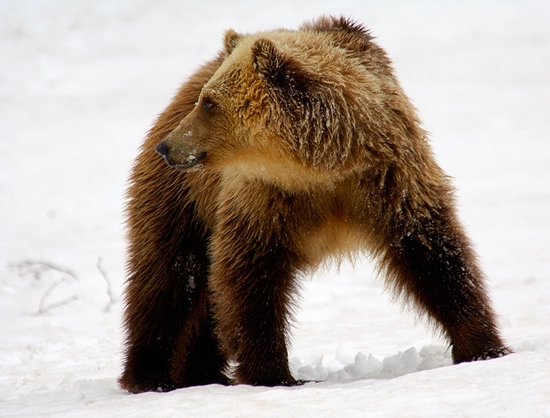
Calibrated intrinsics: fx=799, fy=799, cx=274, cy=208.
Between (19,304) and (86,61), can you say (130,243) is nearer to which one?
(19,304)

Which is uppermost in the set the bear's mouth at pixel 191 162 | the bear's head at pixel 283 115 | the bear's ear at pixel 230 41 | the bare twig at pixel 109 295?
the bear's ear at pixel 230 41

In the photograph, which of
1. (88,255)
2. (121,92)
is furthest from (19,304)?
(121,92)

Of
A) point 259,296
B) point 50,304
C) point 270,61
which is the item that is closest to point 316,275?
point 50,304

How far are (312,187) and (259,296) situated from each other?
2.46 ft

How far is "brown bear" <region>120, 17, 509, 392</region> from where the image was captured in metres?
4.61

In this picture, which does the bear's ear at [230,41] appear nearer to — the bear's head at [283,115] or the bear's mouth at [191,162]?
the bear's head at [283,115]

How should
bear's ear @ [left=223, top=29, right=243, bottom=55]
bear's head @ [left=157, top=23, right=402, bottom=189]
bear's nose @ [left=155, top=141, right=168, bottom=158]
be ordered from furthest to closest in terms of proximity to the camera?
bear's ear @ [left=223, top=29, right=243, bottom=55], bear's nose @ [left=155, top=141, right=168, bottom=158], bear's head @ [left=157, top=23, right=402, bottom=189]

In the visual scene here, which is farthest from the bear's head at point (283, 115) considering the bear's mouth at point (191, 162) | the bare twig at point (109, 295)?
the bare twig at point (109, 295)

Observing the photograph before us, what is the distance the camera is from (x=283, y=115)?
458 centimetres

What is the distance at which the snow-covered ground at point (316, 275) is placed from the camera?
390 cm

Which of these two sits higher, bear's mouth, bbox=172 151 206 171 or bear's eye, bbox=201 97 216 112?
bear's eye, bbox=201 97 216 112

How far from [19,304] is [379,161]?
5438 mm

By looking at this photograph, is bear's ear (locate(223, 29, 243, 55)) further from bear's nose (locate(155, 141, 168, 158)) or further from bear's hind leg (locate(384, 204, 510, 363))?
bear's hind leg (locate(384, 204, 510, 363))

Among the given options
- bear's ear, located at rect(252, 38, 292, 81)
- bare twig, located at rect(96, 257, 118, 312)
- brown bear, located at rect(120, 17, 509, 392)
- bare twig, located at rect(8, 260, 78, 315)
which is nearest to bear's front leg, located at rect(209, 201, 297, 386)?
brown bear, located at rect(120, 17, 509, 392)
